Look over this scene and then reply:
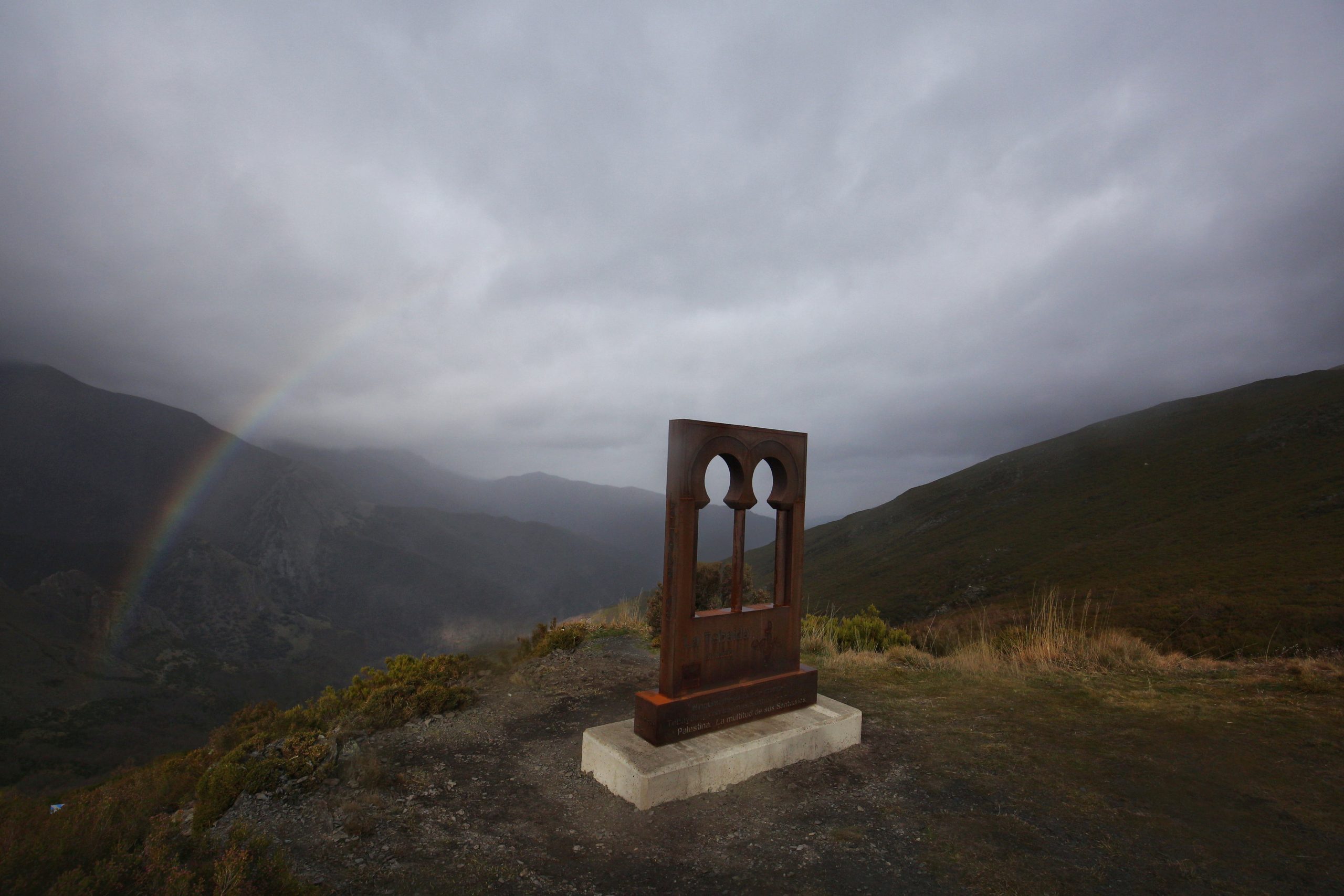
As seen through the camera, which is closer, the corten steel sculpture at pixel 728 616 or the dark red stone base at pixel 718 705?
the dark red stone base at pixel 718 705

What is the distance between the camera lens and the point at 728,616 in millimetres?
5160

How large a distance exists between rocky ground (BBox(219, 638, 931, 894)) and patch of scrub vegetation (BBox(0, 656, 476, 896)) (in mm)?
278

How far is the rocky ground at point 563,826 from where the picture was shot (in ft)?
11.2

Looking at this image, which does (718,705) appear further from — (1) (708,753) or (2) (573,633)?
(2) (573,633)

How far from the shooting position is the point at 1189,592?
81.5 feet

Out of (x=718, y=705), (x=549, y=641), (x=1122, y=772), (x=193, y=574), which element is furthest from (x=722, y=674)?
(x=193, y=574)

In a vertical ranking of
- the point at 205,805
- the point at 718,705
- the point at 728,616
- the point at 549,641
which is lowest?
the point at 205,805

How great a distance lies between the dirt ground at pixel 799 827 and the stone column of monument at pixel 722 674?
18cm

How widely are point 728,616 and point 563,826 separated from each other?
201 cm

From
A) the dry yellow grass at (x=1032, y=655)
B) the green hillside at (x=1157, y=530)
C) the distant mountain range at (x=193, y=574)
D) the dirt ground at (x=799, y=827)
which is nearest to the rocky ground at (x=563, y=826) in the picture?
the dirt ground at (x=799, y=827)

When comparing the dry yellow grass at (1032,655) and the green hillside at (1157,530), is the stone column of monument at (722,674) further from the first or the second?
the green hillside at (1157,530)

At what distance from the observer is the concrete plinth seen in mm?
4293

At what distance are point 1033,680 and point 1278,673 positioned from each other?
2892 mm

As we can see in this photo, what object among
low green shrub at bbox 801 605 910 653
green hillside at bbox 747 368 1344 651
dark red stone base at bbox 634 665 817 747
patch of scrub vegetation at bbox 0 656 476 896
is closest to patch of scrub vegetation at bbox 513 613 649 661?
patch of scrub vegetation at bbox 0 656 476 896
